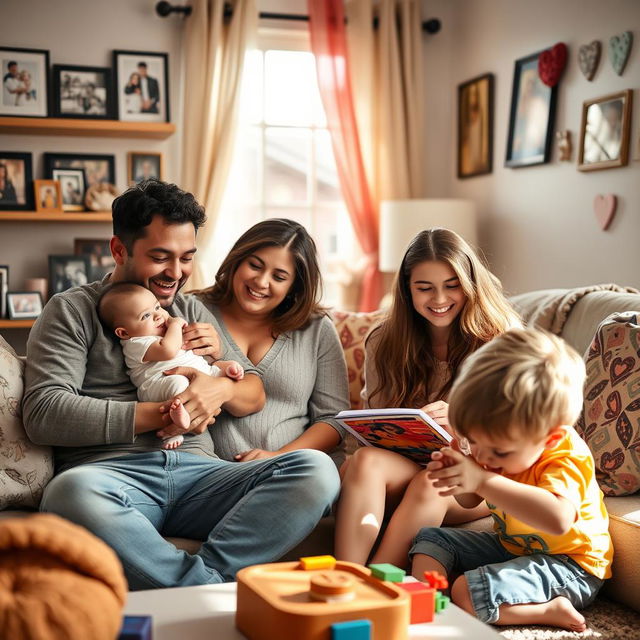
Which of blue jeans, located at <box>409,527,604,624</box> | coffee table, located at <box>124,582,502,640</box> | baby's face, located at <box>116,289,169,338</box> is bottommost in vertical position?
blue jeans, located at <box>409,527,604,624</box>

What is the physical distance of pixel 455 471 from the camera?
55.7 inches

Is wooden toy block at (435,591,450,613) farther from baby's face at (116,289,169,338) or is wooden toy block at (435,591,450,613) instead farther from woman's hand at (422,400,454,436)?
baby's face at (116,289,169,338)

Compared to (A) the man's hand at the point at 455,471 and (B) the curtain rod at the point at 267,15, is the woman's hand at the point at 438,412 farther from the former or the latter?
(B) the curtain rod at the point at 267,15

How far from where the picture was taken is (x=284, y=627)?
3.76 feet

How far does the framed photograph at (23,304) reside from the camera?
156 inches

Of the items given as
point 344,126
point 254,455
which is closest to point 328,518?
point 254,455

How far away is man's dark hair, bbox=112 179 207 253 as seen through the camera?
202 centimetres

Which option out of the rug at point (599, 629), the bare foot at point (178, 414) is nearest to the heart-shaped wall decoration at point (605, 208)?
the rug at point (599, 629)

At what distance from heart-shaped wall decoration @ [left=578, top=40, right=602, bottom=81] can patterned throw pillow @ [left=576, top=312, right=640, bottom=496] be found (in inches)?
64.7

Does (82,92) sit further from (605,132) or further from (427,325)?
(427,325)

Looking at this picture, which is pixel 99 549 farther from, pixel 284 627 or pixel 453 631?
pixel 453 631

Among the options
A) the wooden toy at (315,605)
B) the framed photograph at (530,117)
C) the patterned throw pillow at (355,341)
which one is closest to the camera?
the wooden toy at (315,605)

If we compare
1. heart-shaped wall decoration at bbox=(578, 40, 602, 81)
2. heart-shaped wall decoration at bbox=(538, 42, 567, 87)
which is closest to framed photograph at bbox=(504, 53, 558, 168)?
heart-shaped wall decoration at bbox=(538, 42, 567, 87)

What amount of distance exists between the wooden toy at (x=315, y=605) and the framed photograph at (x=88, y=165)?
3267 millimetres
